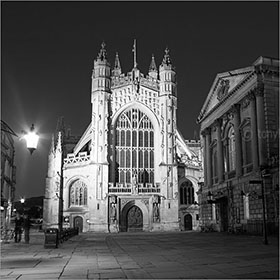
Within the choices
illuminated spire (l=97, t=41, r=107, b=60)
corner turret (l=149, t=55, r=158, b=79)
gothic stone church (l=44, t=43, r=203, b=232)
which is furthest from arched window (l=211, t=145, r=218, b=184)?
corner turret (l=149, t=55, r=158, b=79)

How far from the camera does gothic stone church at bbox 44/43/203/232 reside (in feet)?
181

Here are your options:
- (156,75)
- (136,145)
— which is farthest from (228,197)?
(156,75)

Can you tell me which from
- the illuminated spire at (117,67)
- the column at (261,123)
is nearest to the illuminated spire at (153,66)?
→ the illuminated spire at (117,67)

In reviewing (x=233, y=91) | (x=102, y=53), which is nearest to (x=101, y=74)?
(x=102, y=53)

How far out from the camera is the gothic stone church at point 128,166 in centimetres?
5531

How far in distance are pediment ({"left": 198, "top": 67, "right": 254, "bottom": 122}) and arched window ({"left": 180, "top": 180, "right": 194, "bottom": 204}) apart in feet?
52.3

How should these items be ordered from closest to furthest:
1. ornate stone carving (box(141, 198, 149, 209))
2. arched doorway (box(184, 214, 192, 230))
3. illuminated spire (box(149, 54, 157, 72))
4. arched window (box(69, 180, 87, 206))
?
ornate stone carving (box(141, 198, 149, 209)), arched window (box(69, 180, 87, 206)), arched doorway (box(184, 214, 192, 230)), illuminated spire (box(149, 54, 157, 72))

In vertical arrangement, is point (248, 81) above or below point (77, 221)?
above

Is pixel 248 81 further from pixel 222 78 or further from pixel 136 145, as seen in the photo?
pixel 136 145

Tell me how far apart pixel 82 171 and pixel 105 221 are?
26.6 feet

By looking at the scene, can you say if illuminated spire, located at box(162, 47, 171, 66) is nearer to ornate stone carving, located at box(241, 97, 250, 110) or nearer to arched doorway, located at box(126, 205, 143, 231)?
arched doorway, located at box(126, 205, 143, 231)

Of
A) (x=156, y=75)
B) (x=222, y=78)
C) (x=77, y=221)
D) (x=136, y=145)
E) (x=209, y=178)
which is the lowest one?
(x=77, y=221)

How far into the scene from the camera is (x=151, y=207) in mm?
55781

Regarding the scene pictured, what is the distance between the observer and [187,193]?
196ft
